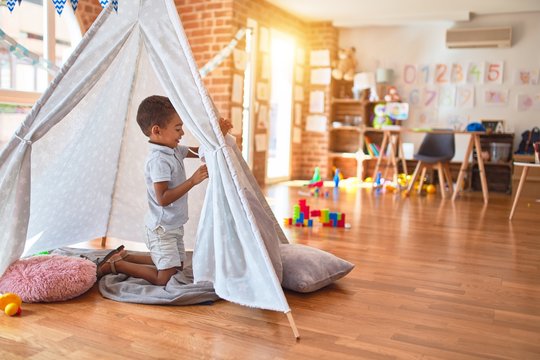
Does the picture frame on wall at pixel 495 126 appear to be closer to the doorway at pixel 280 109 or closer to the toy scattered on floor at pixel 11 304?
the doorway at pixel 280 109

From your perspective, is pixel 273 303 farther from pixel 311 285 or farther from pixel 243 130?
pixel 243 130

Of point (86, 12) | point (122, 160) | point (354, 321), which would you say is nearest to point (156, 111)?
point (122, 160)

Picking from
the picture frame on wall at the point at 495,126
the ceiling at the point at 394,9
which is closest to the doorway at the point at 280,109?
the ceiling at the point at 394,9

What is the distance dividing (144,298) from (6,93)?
2704 mm

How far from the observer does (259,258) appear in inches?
79.9

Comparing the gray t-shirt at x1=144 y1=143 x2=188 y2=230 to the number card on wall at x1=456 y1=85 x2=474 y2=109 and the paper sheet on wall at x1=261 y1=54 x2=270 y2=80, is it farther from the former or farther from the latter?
the number card on wall at x1=456 y1=85 x2=474 y2=109

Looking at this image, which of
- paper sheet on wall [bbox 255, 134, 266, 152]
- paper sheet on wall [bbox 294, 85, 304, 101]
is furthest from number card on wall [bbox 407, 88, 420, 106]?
paper sheet on wall [bbox 255, 134, 266, 152]

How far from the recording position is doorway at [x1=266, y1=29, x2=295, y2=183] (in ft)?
24.1

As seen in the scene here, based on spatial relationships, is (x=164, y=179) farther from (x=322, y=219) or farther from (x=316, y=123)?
(x=316, y=123)

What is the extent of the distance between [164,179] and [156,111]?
12.1 inches

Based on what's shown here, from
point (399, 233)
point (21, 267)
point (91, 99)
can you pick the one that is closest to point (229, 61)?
point (399, 233)

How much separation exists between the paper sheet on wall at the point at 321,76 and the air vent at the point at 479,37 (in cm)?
164

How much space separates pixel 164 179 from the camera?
7.63 feet

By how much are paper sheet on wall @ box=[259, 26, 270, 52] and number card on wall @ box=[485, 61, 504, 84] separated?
9.75 ft
